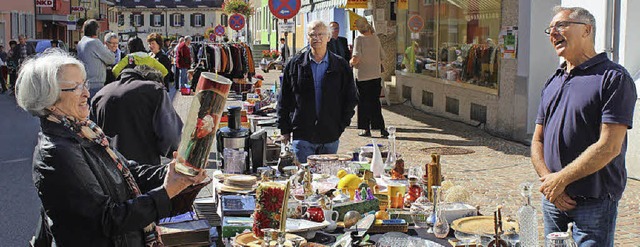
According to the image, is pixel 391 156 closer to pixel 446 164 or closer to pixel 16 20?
pixel 446 164

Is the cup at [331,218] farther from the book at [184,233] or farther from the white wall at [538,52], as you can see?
the white wall at [538,52]

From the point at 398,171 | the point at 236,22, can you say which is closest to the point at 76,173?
the point at 398,171

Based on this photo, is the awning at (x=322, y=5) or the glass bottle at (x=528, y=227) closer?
the glass bottle at (x=528, y=227)

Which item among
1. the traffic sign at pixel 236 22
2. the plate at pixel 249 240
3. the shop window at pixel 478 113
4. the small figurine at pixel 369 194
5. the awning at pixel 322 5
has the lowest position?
the shop window at pixel 478 113

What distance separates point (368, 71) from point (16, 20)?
1381 inches

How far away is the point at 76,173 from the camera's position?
336 centimetres

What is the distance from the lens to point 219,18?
128 m

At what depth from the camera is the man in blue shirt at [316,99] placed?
7387 mm

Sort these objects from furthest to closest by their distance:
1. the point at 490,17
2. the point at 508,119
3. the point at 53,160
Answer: the point at 490,17 < the point at 508,119 < the point at 53,160

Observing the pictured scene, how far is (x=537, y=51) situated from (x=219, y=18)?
117 m

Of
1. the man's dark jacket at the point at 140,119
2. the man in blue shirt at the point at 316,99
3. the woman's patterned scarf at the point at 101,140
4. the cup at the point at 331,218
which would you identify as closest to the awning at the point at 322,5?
the man in blue shirt at the point at 316,99

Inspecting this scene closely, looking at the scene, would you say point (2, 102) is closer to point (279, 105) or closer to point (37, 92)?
point (279, 105)

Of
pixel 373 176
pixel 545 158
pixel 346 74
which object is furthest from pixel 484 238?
pixel 346 74

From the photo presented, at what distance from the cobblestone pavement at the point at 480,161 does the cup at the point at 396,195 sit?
212 cm
